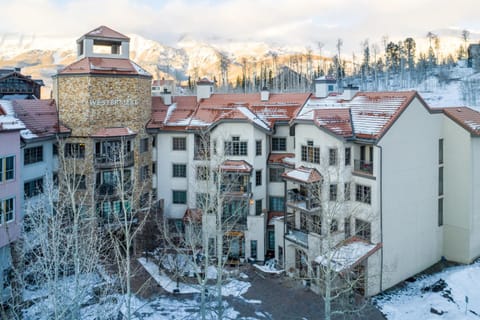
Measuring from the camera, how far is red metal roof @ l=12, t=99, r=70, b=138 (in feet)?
94.9

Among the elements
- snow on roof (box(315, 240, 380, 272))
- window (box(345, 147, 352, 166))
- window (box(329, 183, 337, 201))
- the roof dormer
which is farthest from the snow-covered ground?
the roof dormer

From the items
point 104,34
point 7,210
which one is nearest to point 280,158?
point 104,34

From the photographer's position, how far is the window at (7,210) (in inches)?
915

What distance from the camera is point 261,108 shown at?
117 feet

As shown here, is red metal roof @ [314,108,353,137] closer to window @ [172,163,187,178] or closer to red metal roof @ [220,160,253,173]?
red metal roof @ [220,160,253,173]

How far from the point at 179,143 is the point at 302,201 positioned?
1199 cm

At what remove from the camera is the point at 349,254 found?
25.0 metres

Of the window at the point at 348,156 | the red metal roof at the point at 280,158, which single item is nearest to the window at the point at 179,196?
the red metal roof at the point at 280,158

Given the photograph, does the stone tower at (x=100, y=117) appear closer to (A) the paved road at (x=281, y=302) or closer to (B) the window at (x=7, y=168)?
(B) the window at (x=7, y=168)

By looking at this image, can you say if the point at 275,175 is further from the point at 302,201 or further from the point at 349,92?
the point at 349,92

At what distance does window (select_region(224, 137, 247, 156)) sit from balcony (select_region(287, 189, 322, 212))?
4.92 meters

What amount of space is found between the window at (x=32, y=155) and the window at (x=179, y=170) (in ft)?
34.2

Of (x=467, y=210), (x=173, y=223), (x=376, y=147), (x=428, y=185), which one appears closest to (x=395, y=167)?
(x=376, y=147)

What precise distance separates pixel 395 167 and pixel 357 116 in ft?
14.6
